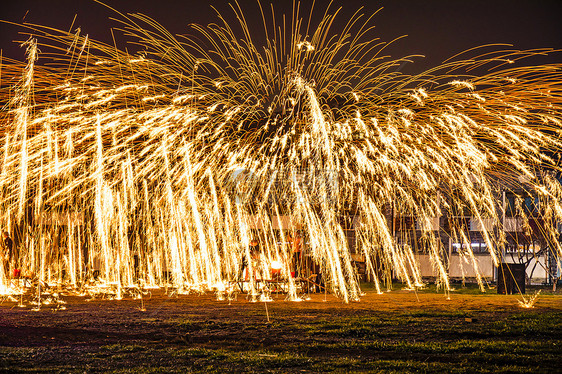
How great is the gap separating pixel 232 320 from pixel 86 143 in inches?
261

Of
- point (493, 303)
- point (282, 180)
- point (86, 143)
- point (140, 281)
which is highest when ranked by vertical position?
point (86, 143)

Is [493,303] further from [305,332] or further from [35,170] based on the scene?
[35,170]

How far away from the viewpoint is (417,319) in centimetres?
864

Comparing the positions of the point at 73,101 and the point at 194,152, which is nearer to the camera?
the point at 73,101

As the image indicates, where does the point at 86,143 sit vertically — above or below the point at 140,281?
above

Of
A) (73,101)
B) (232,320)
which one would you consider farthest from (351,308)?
(73,101)

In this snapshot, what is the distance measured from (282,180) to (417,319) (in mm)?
7093

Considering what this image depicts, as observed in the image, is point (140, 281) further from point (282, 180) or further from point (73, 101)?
point (73, 101)

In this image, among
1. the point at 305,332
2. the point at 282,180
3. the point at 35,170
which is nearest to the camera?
the point at 305,332

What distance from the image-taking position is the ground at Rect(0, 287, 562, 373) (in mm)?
5516

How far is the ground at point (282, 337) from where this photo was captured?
5516 mm

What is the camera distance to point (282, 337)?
717cm

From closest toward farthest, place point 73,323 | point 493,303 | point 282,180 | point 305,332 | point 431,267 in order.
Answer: point 305,332 → point 73,323 → point 493,303 → point 282,180 → point 431,267

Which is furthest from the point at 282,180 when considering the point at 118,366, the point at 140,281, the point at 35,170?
the point at 118,366
